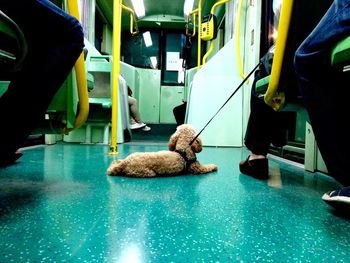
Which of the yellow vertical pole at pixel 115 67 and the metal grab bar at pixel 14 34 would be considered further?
the yellow vertical pole at pixel 115 67

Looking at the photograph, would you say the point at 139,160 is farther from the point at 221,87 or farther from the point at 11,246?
the point at 221,87

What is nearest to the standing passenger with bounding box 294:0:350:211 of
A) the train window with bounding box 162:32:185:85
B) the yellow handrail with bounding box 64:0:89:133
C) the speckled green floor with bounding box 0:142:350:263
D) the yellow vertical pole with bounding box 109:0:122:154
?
the speckled green floor with bounding box 0:142:350:263

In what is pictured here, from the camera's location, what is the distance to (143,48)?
9.04m

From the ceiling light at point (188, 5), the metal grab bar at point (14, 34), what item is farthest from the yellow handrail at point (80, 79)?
the ceiling light at point (188, 5)

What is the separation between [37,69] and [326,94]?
1.00 metres

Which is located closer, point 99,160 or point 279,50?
point 279,50

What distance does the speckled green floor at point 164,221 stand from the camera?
701mm

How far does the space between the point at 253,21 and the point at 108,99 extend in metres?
2.13

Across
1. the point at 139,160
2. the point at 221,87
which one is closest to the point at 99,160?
the point at 139,160

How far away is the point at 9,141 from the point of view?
105 centimetres

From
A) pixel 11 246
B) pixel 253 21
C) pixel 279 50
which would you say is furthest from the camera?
pixel 253 21

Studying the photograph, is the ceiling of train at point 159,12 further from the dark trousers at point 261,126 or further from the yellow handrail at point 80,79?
the yellow handrail at point 80,79

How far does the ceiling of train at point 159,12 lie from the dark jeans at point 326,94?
6.31 meters

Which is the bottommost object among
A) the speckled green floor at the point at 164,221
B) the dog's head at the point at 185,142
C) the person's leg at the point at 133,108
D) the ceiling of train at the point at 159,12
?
the speckled green floor at the point at 164,221
